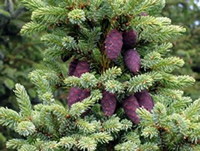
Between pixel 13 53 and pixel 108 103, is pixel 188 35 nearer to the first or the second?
pixel 13 53

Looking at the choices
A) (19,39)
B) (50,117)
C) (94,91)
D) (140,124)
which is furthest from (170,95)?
(19,39)

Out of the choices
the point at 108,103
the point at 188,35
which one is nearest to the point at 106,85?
the point at 108,103

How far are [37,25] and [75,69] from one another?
289 millimetres

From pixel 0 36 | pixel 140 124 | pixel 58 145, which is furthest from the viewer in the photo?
pixel 0 36

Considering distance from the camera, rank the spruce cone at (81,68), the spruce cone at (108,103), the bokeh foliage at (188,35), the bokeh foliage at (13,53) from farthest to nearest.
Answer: the bokeh foliage at (188,35) < the bokeh foliage at (13,53) < the spruce cone at (81,68) < the spruce cone at (108,103)

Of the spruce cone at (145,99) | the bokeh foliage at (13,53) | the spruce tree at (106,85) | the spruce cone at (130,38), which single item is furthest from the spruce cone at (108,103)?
the bokeh foliage at (13,53)

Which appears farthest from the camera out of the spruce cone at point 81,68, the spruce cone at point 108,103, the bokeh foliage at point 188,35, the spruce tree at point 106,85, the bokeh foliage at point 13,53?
the bokeh foliage at point 188,35

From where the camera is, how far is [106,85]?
1934 millimetres

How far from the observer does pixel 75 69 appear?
2.13 meters

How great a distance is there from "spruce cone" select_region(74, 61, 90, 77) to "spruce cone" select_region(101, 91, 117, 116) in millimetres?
162

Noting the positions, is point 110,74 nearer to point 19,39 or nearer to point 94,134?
point 94,134

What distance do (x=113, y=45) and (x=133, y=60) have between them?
12 centimetres

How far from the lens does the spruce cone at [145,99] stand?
2.02m

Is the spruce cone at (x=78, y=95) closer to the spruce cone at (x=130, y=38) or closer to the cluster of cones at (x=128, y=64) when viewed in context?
the cluster of cones at (x=128, y=64)
